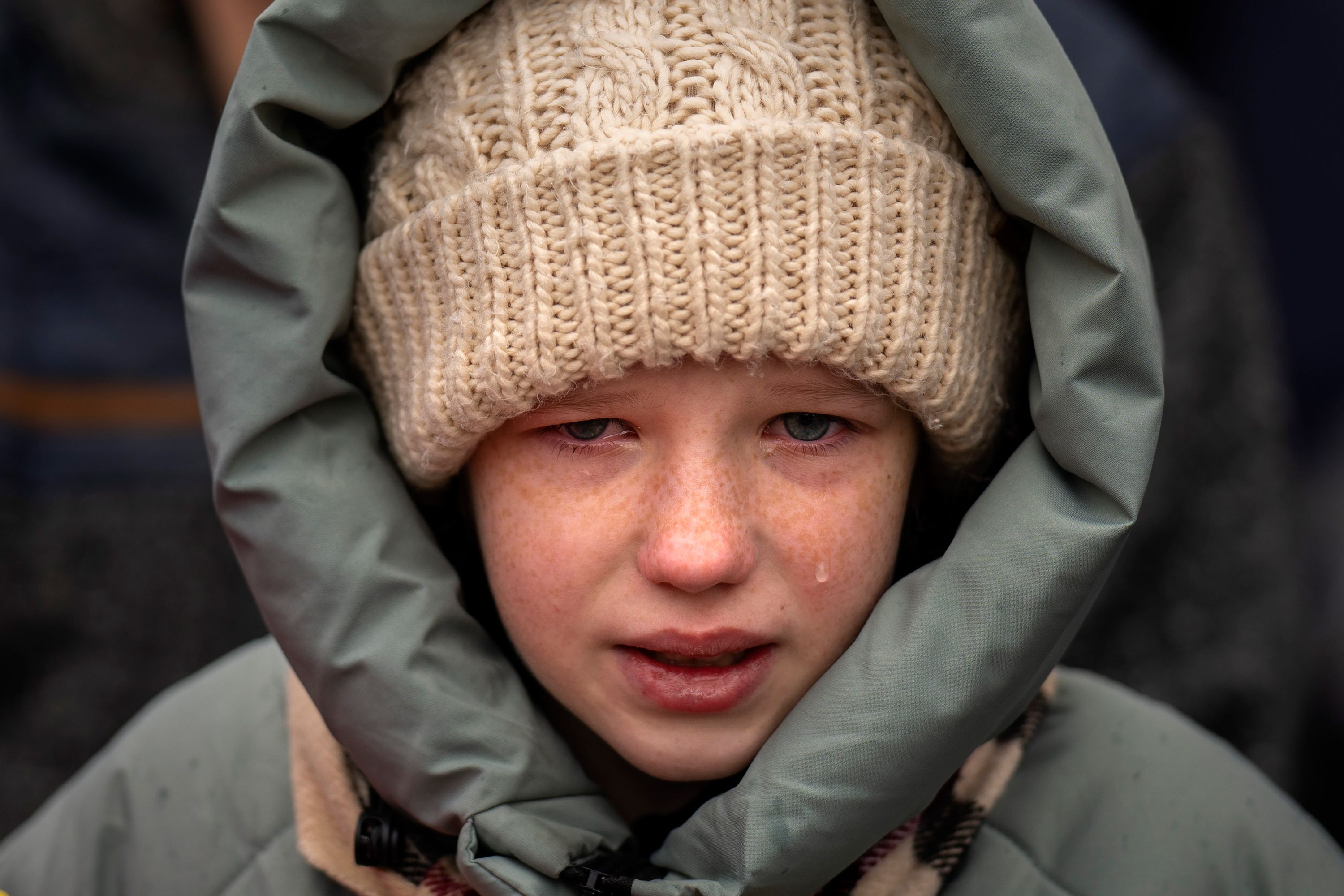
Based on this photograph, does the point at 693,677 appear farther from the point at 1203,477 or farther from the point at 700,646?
the point at 1203,477

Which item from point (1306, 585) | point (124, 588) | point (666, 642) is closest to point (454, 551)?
point (666, 642)

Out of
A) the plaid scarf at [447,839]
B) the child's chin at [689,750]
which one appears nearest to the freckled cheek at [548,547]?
the child's chin at [689,750]

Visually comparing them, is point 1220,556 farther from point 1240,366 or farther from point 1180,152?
point 1180,152

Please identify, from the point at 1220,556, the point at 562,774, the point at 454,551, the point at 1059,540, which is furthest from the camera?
the point at 1220,556

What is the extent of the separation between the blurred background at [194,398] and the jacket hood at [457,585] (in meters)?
0.94

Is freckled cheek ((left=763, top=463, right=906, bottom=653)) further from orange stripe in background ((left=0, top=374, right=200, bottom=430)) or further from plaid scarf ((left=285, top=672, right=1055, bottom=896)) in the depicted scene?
orange stripe in background ((left=0, top=374, right=200, bottom=430))

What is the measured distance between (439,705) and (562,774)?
14 cm

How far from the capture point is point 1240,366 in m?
1.92

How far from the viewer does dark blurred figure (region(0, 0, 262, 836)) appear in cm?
211

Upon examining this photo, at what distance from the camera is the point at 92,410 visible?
2184 millimetres

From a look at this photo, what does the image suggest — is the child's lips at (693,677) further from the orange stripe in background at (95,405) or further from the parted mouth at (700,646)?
the orange stripe in background at (95,405)

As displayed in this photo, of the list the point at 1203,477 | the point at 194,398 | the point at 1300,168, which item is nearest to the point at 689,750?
the point at 1203,477

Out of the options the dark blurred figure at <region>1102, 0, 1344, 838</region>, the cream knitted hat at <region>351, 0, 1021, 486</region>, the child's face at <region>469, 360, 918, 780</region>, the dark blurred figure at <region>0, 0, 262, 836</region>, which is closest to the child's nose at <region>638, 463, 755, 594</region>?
the child's face at <region>469, 360, 918, 780</region>

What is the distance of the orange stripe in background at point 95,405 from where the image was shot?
2.12m
